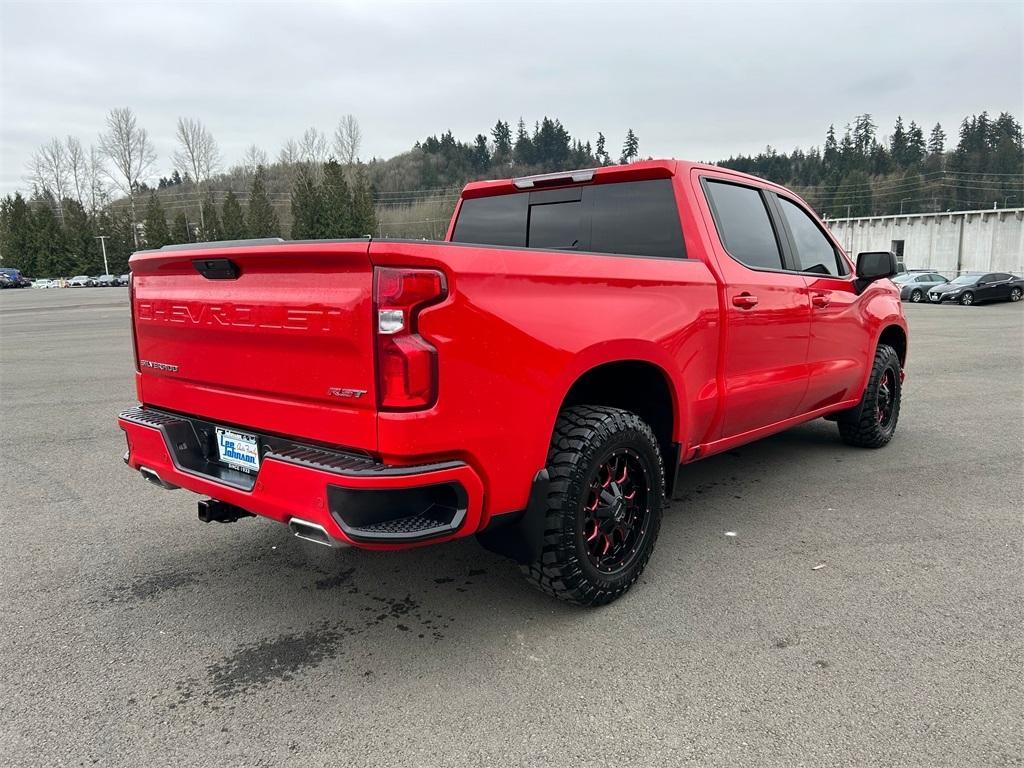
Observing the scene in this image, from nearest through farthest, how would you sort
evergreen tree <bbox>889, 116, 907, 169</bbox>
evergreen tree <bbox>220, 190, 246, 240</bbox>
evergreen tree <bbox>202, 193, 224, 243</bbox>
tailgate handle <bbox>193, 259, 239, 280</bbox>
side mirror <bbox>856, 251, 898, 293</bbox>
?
tailgate handle <bbox>193, 259, 239, 280</bbox> < side mirror <bbox>856, 251, 898, 293</bbox> < evergreen tree <bbox>220, 190, 246, 240</bbox> < evergreen tree <bbox>202, 193, 224, 243</bbox> < evergreen tree <bbox>889, 116, 907, 169</bbox>

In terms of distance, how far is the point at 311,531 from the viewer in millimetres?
2443

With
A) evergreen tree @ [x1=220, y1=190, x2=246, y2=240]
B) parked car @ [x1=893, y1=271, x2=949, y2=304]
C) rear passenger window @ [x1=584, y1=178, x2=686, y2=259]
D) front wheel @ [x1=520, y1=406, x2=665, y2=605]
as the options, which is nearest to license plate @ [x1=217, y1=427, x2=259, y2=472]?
front wheel @ [x1=520, y1=406, x2=665, y2=605]

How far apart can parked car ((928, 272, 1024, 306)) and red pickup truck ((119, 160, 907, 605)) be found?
108 ft

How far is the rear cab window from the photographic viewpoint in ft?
12.2

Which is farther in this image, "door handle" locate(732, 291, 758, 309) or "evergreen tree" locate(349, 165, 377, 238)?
"evergreen tree" locate(349, 165, 377, 238)

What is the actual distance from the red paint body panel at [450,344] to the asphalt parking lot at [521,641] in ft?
2.09

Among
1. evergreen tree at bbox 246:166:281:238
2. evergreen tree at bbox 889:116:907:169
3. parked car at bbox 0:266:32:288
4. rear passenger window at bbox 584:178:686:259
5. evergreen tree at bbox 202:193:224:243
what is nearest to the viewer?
rear passenger window at bbox 584:178:686:259

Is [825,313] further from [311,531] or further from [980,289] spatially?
[980,289]

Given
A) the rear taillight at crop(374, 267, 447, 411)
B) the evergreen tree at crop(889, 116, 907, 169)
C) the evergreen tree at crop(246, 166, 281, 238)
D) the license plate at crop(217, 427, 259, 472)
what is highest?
the evergreen tree at crop(889, 116, 907, 169)

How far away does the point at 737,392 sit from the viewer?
381 centimetres

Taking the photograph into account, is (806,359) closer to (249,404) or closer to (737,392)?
(737,392)

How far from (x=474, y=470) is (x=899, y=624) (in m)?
1.96

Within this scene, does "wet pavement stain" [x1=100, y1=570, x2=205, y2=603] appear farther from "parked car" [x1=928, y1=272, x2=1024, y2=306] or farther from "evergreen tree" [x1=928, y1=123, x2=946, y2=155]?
"evergreen tree" [x1=928, y1=123, x2=946, y2=155]

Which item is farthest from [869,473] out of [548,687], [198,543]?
[198,543]
